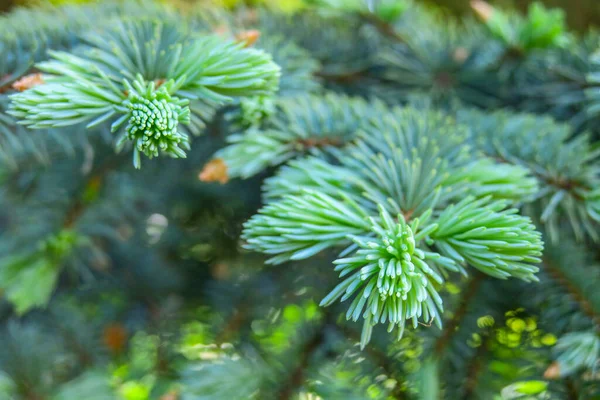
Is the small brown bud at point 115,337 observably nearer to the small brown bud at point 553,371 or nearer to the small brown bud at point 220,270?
the small brown bud at point 220,270

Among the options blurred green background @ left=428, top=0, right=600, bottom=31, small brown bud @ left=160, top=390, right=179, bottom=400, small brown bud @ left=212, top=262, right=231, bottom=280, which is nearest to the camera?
small brown bud @ left=160, top=390, right=179, bottom=400

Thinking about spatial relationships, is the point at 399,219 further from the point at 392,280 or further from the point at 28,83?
the point at 28,83

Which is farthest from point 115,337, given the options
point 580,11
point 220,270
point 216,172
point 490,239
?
point 580,11

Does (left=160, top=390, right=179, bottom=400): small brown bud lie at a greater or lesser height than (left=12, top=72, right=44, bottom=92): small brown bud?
lesser

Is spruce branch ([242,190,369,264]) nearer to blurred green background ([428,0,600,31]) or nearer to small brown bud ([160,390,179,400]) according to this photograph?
small brown bud ([160,390,179,400])

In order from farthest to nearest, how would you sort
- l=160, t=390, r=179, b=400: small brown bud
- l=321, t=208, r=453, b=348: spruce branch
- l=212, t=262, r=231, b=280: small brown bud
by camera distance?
l=212, t=262, r=231, b=280: small brown bud, l=160, t=390, r=179, b=400: small brown bud, l=321, t=208, r=453, b=348: spruce branch

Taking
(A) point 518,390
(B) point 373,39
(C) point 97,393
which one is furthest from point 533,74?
(C) point 97,393

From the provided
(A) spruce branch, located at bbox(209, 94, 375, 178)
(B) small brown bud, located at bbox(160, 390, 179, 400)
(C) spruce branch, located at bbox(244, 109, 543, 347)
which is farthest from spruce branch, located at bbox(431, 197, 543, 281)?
(B) small brown bud, located at bbox(160, 390, 179, 400)

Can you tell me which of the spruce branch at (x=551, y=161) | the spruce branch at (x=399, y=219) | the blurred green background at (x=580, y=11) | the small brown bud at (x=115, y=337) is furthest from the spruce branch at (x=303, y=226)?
the blurred green background at (x=580, y=11)
